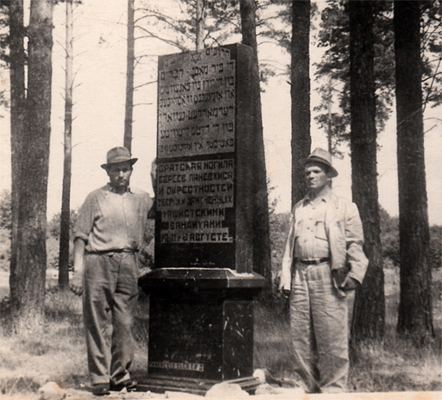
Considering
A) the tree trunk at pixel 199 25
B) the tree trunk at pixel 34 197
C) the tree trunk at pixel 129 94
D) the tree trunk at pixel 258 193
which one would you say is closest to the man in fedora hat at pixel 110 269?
the tree trunk at pixel 34 197

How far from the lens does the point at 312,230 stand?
5324 mm

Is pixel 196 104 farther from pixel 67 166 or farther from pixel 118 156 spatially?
pixel 67 166

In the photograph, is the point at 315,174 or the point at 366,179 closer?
the point at 315,174

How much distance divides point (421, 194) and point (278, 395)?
14.0 feet

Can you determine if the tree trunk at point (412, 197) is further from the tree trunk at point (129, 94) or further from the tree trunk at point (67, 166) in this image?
the tree trunk at point (67, 166)

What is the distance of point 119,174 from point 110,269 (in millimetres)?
922

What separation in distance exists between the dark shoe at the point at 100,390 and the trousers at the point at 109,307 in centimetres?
5

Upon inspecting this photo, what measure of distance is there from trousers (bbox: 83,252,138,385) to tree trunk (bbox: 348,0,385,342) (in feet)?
12.3

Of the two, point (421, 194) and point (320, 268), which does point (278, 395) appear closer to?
point (320, 268)

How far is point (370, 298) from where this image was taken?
8031mm

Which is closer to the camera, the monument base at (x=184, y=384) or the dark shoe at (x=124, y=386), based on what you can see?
the monument base at (x=184, y=384)

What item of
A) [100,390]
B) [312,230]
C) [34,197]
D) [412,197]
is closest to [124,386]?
[100,390]

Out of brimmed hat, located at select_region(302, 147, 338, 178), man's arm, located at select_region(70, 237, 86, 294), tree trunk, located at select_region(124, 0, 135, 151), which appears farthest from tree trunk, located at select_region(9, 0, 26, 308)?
brimmed hat, located at select_region(302, 147, 338, 178)

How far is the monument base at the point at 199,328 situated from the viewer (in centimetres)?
520
